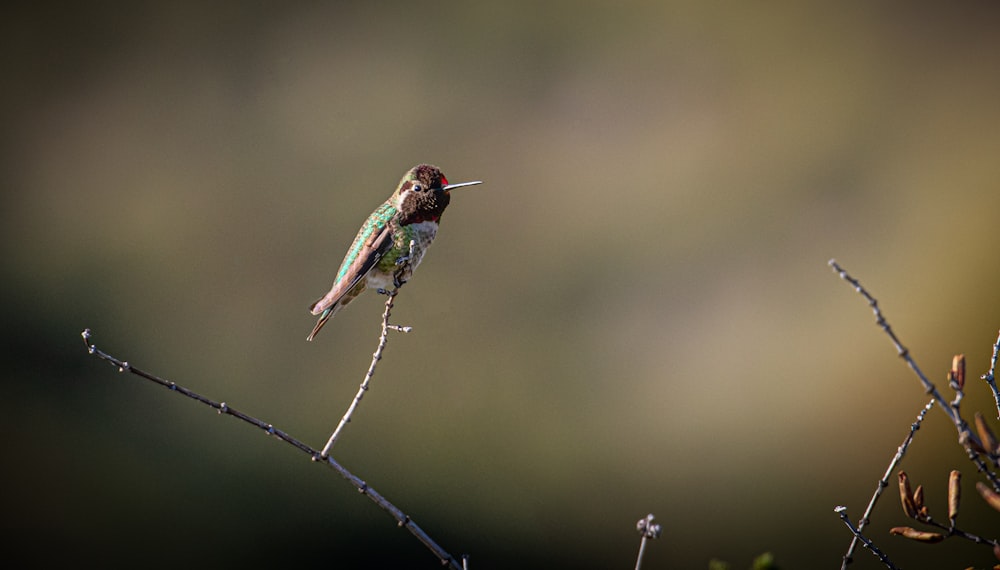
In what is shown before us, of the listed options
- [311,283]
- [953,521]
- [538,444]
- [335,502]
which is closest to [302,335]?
[311,283]

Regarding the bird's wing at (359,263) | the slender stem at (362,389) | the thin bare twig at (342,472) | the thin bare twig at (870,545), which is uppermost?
the bird's wing at (359,263)

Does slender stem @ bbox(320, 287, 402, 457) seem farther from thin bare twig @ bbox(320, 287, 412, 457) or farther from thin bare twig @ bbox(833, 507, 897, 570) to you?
thin bare twig @ bbox(833, 507, 897, 570)

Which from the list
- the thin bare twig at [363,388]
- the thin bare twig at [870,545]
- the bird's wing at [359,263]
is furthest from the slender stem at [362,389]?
the thin bare twig at [870,545]

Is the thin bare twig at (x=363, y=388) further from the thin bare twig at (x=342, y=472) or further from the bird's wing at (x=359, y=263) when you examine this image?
the bird's wing at (x=359, y=263)

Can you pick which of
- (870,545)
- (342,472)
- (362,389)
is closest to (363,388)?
(362,389)

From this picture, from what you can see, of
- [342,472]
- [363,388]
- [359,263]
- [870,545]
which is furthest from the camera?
[359,263]

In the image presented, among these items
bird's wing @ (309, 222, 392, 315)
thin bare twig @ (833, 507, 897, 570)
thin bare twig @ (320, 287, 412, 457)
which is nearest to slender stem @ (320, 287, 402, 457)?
thin bare twig @ (320, 287, 412, 457)

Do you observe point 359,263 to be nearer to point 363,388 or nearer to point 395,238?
point 395,238
